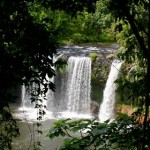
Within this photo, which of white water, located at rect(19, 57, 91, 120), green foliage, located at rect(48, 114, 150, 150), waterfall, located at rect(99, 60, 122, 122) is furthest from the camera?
white water, located at rect(19, 57, 91, 120)

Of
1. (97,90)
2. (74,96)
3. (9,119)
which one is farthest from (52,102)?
(9,119)

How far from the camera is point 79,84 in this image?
16.6 m

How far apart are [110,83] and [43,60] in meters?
13.0

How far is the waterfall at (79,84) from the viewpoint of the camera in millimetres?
16281

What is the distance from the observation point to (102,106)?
631 inches

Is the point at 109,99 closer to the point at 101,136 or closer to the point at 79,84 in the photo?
the point at 79,84

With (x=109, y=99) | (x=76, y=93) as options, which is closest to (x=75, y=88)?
(x=76, y=93)

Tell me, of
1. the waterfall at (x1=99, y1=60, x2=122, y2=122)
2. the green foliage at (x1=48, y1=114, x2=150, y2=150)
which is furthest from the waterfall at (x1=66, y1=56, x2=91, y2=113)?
the green foliage at (x1=48, y1=114, x2=150, y2=150)

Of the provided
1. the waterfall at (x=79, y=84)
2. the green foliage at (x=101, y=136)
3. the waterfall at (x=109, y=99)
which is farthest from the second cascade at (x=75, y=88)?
the green foliage at (x=101, y=136)

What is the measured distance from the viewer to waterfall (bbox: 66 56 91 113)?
1628 cm

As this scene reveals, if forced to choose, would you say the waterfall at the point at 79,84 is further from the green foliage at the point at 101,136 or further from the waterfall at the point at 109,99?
the green foliage at the point at 101,136

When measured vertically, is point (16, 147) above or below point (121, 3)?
below

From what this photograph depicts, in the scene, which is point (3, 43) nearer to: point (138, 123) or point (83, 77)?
point (138, 123)

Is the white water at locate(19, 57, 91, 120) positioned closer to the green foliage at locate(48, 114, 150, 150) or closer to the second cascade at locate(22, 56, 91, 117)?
the second cascade at locate(22, 56, 91, 117)
